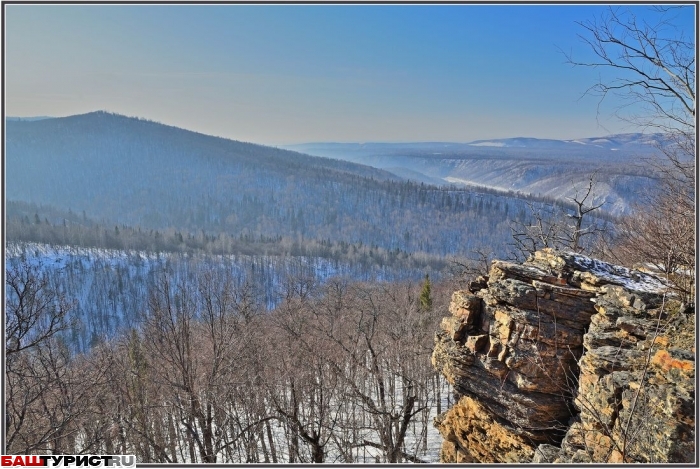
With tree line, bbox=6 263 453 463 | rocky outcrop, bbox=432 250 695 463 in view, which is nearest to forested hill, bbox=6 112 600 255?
tree line, bbox=6 263 453 463

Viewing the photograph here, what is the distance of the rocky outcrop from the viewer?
5691mm

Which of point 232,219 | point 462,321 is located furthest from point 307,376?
point 232,219

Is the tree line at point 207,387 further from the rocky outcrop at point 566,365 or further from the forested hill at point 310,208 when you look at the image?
the forested hill at point 310,208

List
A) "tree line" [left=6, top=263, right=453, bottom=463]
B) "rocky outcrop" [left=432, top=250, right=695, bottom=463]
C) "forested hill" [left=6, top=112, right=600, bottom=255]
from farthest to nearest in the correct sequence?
"forested hill" [left=6, top=112, right=600, bottom=255] < "tree line" [left=6, top=263, right=453, bottom=463] < "rocky outcrop" [left=432, top=250, right=695, bottom=463]

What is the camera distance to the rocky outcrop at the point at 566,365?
5691 millimetres

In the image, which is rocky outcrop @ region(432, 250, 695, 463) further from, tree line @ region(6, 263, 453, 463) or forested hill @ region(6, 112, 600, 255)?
forested hill @ region(6, 112, 600, 255)

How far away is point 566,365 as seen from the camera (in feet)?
24.7

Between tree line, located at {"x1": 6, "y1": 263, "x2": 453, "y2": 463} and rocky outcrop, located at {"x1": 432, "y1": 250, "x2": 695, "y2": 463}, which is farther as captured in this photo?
tree line, located at {"x1": 6, "y1": 263, "x2": 453, "y2": 463}

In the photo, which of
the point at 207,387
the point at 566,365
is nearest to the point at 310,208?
the point at 207,387

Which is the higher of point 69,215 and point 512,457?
point 512,457

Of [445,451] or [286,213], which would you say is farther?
[286,213]

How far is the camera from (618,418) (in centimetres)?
604

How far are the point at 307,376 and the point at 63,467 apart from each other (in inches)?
494

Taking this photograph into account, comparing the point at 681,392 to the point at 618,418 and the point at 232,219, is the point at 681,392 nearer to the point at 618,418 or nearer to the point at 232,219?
the point at 618,418
